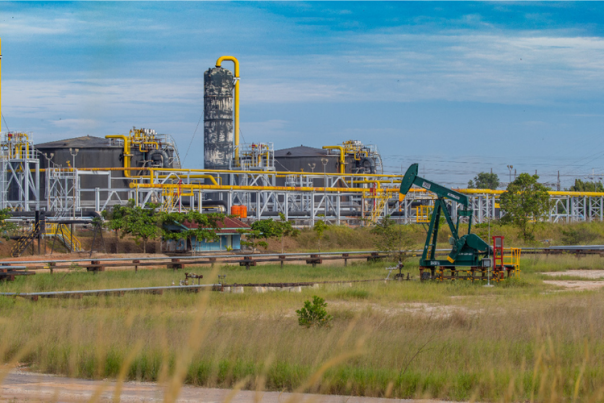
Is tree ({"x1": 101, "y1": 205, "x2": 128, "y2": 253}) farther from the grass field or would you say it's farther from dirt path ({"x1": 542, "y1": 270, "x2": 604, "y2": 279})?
dirt path ({"x1": 542, "y1": 270, "x2": 604, "y2": 279})

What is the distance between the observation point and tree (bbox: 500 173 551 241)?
147 ft

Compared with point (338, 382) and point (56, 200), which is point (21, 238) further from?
point (338, 382)

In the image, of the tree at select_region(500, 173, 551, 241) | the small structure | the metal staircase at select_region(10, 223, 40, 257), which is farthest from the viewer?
the tree at select_region(500, 173, 551, 241)

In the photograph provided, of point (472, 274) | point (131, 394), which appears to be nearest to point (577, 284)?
point (472, 274)

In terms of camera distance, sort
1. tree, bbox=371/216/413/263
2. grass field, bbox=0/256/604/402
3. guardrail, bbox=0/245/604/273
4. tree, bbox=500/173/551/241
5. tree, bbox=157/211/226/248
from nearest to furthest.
Result: grass field, bbox=0/256/604/402
guardrail, bbox=0/245/604/273
tree, bbox=371/216/413/263
tree, bbox=157/211/226/248
tree, bbox=500/173/551/241

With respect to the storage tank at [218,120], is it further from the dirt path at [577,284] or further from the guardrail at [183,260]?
the dirt path at [577,284]

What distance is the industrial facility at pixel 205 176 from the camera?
162 ft

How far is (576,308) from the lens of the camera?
13641 mm

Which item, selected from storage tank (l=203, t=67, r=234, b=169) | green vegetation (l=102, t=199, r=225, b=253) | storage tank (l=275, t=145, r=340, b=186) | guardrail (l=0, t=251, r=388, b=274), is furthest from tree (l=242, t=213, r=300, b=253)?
storage tank (l=275, t=145, r=340, b=186)

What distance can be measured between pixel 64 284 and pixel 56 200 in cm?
3213

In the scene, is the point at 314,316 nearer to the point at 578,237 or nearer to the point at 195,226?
the point at 195,226

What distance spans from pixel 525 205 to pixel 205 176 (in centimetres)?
2646

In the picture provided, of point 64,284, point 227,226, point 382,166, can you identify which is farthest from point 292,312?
point 382,166

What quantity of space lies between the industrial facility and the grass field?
98.6ft
